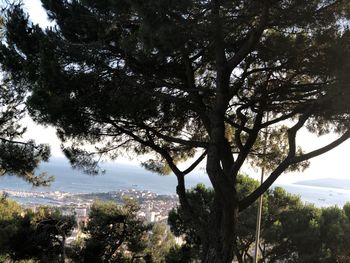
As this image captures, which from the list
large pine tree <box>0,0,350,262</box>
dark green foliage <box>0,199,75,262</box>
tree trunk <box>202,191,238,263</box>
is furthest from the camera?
dark green foliage <box>0,199,75,262</box>

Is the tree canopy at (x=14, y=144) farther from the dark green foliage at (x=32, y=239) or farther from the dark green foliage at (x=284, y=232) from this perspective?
the dark green foliage at (x=284, y=232)

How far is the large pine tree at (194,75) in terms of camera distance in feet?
12.4

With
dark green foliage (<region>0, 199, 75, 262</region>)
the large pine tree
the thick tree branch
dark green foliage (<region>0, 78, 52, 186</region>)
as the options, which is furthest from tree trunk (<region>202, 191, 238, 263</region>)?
dark green foliage (<region>0, 199, 75, 262</region>)

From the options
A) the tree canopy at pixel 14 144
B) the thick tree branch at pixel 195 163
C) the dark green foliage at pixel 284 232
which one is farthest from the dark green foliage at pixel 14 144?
the dark green foliage at pixel 284 232

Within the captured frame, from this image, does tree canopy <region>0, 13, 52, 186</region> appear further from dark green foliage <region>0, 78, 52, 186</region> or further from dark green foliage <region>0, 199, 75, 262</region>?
dark green foliage <region>0, 199, 75, 262</region>

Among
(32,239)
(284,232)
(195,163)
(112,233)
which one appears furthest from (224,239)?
(284,232)

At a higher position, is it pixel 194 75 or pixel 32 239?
pixel 194 75

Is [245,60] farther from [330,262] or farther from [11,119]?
[330,262]

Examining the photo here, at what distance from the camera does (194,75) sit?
5156 millimetres

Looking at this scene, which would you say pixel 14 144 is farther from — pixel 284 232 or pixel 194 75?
pixel 284 232

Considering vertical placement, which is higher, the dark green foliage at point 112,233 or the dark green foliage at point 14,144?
the dark green foliage at point 14,144

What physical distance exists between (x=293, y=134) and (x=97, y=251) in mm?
5397

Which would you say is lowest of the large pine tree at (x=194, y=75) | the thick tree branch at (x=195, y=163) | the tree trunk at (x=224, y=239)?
the tree trunk at (x=224, y=239)

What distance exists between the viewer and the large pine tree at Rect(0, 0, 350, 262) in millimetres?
3766
